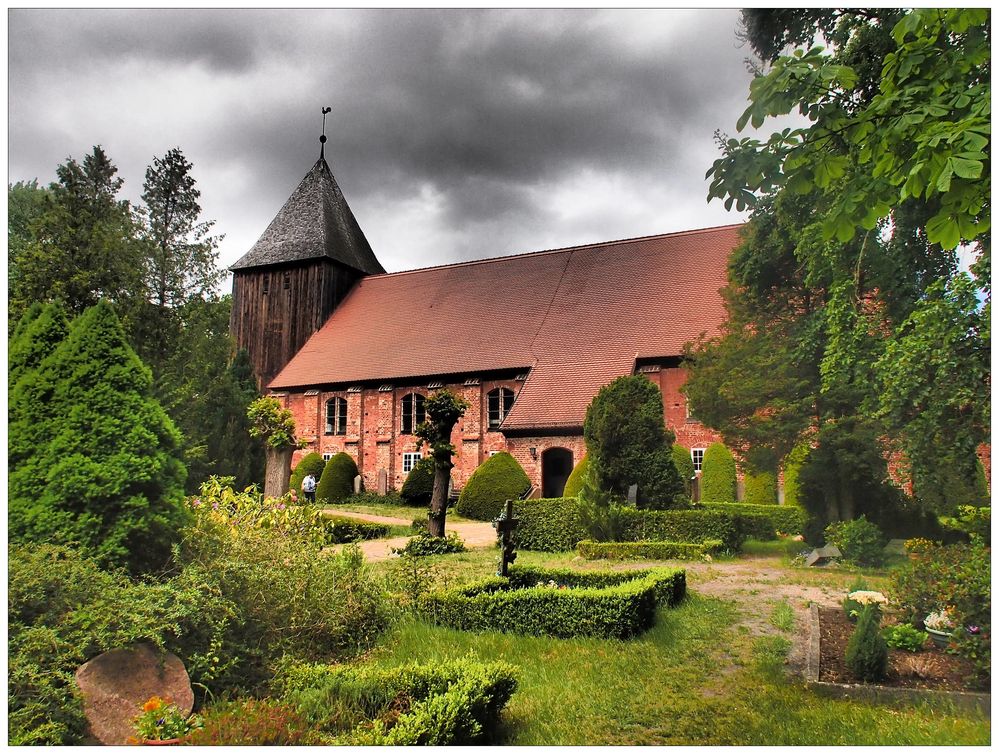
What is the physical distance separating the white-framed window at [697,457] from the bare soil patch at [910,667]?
342 cm

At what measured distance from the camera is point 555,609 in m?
5.33

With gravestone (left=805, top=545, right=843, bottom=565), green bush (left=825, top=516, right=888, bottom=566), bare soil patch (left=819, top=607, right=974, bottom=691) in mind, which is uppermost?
green bush (left=825, top=516, right=888, bottom=566)

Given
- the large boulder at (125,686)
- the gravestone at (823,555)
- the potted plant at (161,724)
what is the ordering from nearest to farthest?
the potted plant at (161,724)
the large boulder at (125,686)
the gravestone at (823,555)

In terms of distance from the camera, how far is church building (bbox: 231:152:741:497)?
7.42 meters

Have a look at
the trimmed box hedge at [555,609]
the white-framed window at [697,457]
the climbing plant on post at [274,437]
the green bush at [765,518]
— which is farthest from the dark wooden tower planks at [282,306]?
the green bush at [765,518]

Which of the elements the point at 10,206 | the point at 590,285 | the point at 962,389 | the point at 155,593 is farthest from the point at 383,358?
the point at 962,389

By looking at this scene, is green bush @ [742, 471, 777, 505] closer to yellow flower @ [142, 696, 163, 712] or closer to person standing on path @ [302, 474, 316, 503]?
yellow flower @ [142, 696, 163, 712]

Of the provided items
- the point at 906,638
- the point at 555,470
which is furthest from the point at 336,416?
the point at 906,638

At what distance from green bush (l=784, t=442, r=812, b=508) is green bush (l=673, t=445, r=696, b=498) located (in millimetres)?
1333

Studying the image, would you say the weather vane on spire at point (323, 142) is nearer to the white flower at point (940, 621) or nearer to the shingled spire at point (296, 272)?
the shingled spire at point (296, 272)

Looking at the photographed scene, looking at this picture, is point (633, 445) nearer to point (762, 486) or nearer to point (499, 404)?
point (762, 486)

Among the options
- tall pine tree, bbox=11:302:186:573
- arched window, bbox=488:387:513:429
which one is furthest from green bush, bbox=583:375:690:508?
tall pine tree, bbox=11:302:186:573

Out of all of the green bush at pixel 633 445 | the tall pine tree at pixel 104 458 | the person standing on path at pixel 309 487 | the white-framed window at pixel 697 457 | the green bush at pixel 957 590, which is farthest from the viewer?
the person standing on path at pixel 309 487

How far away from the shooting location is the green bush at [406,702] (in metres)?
3.64
